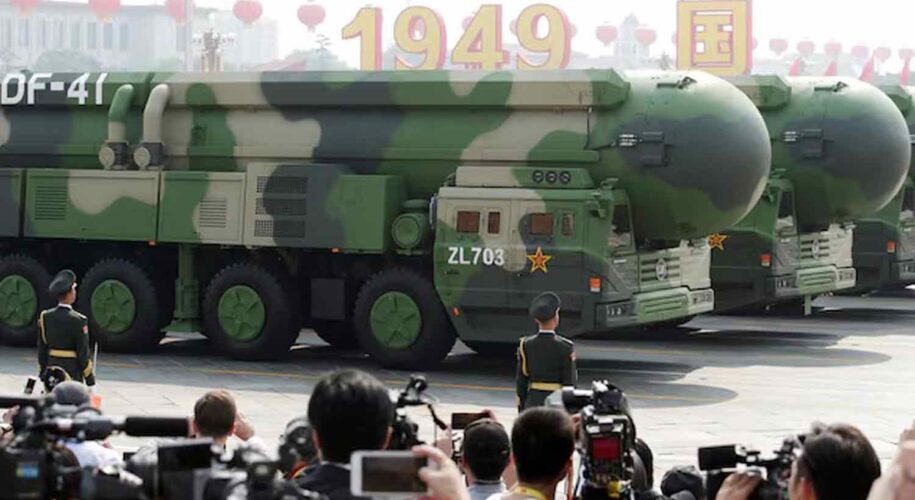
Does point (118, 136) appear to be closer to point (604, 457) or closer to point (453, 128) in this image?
point (453, 128)

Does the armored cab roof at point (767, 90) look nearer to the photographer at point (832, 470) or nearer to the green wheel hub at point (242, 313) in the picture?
the green wheel hub at point (242, 313)

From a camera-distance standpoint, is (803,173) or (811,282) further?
(811,282)

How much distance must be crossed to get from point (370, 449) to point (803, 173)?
1982 cm

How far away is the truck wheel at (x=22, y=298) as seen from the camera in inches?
897

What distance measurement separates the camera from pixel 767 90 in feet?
82.0

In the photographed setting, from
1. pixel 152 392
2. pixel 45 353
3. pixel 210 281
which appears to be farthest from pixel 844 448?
pixel 210 281

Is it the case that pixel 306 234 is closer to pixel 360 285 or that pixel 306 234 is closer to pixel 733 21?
pixel 360 285

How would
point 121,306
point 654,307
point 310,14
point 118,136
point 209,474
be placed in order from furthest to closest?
point 310,14
point 118,136
point 121,306
point 654,307
point 209,474

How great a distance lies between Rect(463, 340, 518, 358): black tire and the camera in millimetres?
22344

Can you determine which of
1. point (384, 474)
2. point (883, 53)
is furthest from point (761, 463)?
point (883, 53)

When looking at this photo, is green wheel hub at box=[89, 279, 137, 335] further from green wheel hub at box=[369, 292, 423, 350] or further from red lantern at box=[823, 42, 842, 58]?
red lantern at box=[823, 42, 842, 58]

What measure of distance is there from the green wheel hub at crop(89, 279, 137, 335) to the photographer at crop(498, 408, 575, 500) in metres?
15.6

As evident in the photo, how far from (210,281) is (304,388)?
3.08 meters

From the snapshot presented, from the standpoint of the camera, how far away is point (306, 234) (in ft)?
69.9
